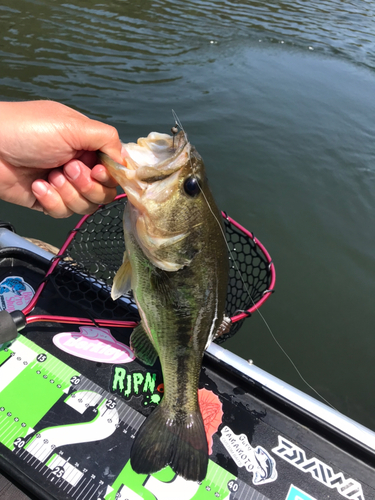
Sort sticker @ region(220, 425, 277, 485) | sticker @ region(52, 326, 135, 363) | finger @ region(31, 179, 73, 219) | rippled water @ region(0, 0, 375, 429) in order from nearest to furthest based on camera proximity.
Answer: sticker @ region(220, 425, 277, 485)
finger @ region(31, 179, 73, 219)
sticker @ region(52, 326, 135, 363)
rippled water @ region(0, 0, 375, 429)

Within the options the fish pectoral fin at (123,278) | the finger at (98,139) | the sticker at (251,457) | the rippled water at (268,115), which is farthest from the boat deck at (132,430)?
the rippled water at (268,115)

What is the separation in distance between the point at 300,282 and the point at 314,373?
1.23 m

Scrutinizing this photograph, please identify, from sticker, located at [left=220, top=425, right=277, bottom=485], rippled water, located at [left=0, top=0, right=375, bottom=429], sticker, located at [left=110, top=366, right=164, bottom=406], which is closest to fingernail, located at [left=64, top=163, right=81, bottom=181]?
sticker, located at [left=110, top=366, right=164, bottom=406]

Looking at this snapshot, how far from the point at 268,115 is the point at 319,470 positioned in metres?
7.37

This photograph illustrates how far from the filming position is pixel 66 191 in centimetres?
203

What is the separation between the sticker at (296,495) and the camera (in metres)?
1.75

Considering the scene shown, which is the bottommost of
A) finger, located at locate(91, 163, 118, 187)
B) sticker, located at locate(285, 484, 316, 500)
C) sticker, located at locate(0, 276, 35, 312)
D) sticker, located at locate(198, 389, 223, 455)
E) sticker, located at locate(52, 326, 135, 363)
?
sticker, located at locate(285, 484, 316, 500)

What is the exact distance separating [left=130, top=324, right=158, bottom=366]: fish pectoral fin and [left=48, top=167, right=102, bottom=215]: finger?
0.87m

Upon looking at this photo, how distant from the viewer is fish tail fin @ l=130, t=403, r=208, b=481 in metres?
1.76

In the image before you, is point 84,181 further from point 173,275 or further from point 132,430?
point 132,430

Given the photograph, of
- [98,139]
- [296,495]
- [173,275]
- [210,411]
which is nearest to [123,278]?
[173,275]

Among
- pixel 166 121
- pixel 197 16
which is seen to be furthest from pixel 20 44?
pixel 197 16

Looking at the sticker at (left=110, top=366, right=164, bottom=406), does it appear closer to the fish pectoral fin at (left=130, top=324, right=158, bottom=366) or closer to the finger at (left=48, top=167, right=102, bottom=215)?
the fish pectoral fin at (left=130, top=324, right=158, bottom=366)

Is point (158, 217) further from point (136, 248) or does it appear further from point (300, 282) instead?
point (300, 282)
